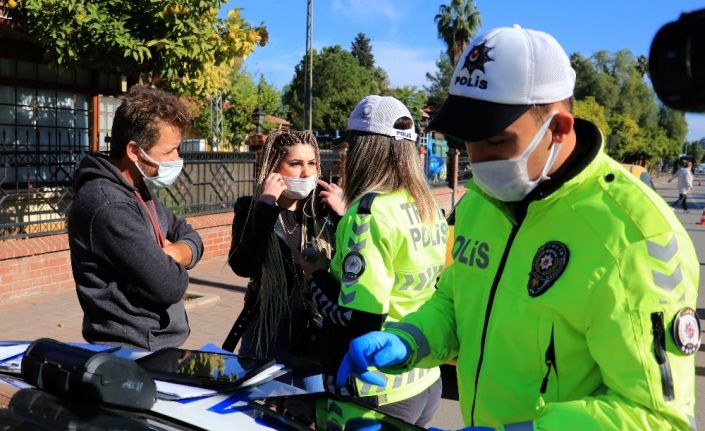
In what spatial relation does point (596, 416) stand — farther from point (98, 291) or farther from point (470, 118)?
point (98, 291)

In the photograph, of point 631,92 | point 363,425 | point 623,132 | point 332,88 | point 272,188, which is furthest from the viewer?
point 631,92

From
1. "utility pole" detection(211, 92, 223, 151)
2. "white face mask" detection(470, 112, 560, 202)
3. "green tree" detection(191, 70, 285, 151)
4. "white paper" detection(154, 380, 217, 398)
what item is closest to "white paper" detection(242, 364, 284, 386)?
"white paper" detection(154, 380, 217, 398)

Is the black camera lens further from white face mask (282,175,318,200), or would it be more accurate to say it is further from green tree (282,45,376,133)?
green tree (282,45,376,133)

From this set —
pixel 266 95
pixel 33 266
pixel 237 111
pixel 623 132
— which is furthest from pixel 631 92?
pixel 33 266

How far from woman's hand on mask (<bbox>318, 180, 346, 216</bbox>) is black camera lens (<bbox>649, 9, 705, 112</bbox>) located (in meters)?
2.00

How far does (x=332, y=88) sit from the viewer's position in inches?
1930

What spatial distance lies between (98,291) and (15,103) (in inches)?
311

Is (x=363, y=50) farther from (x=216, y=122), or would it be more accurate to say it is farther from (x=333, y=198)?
(x=333, y=198)

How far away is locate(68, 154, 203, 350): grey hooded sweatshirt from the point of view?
2271 millimetres

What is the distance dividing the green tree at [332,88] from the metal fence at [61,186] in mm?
35706

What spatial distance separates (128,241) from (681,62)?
1.89 metres

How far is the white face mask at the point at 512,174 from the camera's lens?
4.81ft

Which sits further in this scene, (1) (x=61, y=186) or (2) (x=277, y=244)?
(1) (x=61, y=186)

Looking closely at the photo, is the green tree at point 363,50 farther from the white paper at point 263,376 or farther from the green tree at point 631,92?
the white paper at point 263,376
